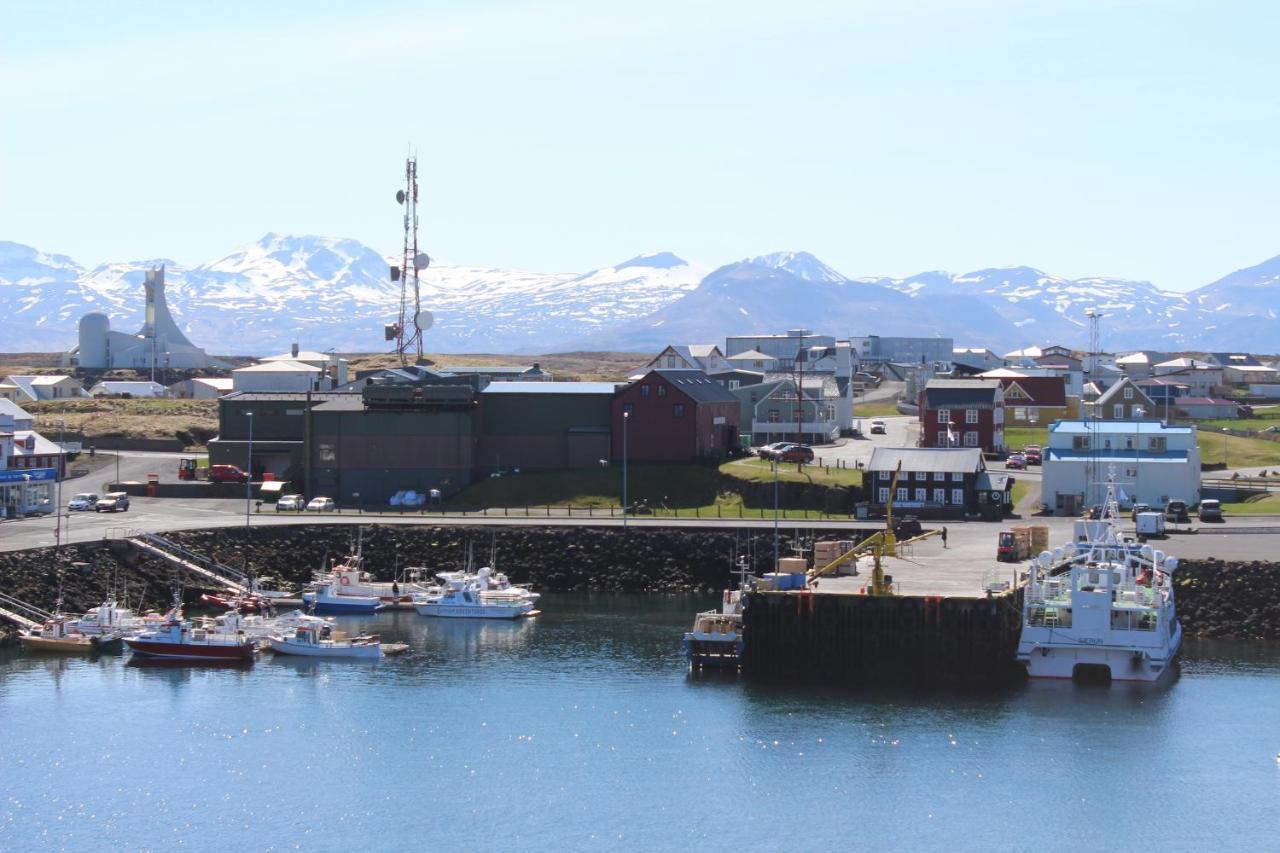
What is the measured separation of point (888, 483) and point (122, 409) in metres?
69.0

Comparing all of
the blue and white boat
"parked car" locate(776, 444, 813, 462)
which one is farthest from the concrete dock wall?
"parked car" locate(776, 444, 813, 462)

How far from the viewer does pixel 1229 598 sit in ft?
214

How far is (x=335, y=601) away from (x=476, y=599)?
18.5 ft

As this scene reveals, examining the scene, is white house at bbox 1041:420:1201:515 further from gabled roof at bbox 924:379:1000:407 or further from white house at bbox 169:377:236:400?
white house at bbox 169:377:236:400

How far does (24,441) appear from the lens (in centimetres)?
8988

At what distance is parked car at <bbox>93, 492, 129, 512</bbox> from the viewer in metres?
83.9

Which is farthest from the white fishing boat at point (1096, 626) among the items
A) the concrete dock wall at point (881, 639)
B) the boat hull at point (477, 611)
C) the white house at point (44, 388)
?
the white house at point (44, 388)

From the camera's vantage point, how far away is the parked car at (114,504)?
83938 millimetres

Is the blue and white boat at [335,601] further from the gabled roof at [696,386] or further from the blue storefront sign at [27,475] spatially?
the gabled roof at [696,386]

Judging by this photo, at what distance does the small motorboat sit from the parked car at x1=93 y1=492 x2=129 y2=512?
2096 centimetres

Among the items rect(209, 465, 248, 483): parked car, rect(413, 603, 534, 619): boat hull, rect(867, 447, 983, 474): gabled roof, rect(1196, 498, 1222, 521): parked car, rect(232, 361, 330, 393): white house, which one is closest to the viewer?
rect(413, 603, 534, 619): boat hull

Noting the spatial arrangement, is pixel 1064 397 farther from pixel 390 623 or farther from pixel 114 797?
pixel 114 797

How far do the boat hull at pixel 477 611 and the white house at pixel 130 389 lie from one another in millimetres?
84441

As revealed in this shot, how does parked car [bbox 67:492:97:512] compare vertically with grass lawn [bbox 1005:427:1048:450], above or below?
below
